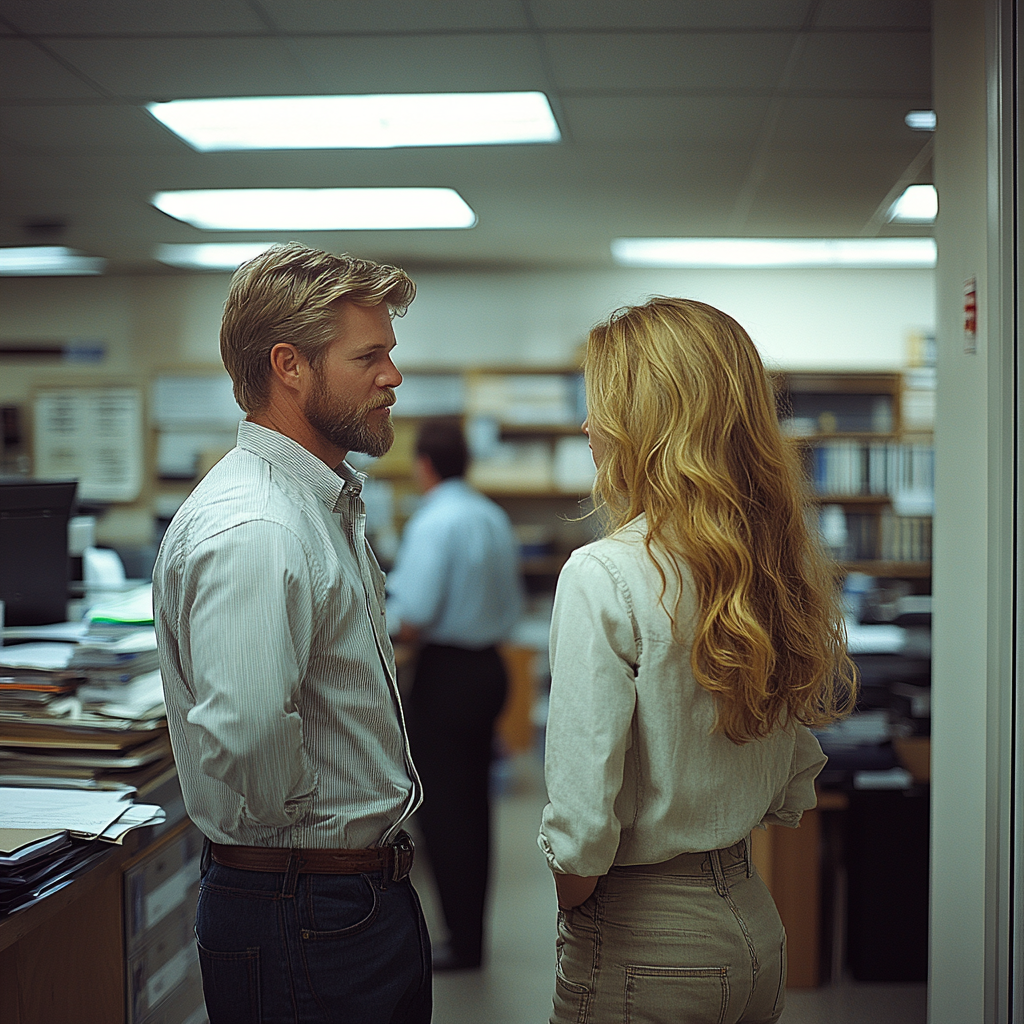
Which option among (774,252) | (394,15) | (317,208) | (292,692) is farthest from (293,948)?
(774,252)

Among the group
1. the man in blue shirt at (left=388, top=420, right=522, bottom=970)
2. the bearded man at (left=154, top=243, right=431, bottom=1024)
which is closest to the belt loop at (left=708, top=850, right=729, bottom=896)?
the bearded man at (left=154, top=243, right=431, bottom=1024)

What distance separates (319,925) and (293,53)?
2.23 m

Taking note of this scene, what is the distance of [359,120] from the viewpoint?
9.98 feet

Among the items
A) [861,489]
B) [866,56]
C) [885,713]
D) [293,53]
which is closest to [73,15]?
[293,53]

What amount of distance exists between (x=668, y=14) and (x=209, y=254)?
3266mm

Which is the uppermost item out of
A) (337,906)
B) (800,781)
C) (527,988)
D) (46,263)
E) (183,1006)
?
(46,263)

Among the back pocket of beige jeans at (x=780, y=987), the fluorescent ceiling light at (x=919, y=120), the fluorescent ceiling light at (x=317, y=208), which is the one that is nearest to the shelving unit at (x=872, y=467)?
the fluorescent ceiling light at (x=919, y=120)

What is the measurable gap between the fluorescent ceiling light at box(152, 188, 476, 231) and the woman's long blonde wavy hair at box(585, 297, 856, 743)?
287cm

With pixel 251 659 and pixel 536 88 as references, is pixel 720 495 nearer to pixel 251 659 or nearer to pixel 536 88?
pixel 251 659

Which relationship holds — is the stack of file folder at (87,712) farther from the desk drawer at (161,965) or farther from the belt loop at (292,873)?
the belt loop at (292,873)

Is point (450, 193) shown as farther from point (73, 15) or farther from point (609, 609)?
point (609, 609)

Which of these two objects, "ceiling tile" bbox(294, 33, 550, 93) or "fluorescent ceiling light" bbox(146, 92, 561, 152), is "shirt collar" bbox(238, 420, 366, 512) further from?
"fluorescent ceiling light" bbox(146, 92, 561, 152)

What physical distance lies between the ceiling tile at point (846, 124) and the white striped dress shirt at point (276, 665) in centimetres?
228

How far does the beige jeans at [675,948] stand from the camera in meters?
1.10
